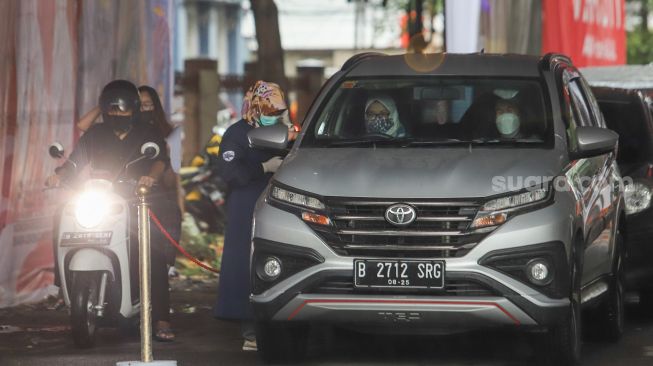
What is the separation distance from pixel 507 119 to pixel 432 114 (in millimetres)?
476

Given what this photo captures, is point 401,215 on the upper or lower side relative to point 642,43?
lower

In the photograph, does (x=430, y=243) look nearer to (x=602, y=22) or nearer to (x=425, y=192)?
(x=425, y=192)

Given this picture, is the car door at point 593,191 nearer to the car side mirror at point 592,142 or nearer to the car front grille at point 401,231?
the car side mirror at point 592,142

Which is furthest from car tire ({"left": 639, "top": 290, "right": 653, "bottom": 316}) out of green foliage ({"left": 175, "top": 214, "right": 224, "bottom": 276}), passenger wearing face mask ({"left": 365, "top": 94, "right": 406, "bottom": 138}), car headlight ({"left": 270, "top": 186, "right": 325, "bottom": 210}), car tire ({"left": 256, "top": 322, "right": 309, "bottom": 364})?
green foliage ({"left": 175, "top": 214, "right": 224, "bottom": 276})

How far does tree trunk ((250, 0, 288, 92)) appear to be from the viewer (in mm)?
18750

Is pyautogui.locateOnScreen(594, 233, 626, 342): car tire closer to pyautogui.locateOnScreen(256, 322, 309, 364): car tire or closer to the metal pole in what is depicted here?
pyautogui.locateOnScreen(256, 322, 309, 364): car tire

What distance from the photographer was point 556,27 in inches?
938

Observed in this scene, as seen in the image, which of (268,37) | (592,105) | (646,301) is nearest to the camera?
(592,105)

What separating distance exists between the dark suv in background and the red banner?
10517mm

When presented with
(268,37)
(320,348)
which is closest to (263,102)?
(320,348)

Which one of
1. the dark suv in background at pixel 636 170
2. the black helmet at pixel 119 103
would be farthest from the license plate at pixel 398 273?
the dark suv in background at pixel 636 170

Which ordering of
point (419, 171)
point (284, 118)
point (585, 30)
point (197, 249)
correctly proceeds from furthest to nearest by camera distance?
point (585, 30) < point (197, 249) < point (284, 118) < point (419, 171)

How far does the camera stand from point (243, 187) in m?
10.5

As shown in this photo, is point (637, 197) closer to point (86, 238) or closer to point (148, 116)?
point (148, 116)
